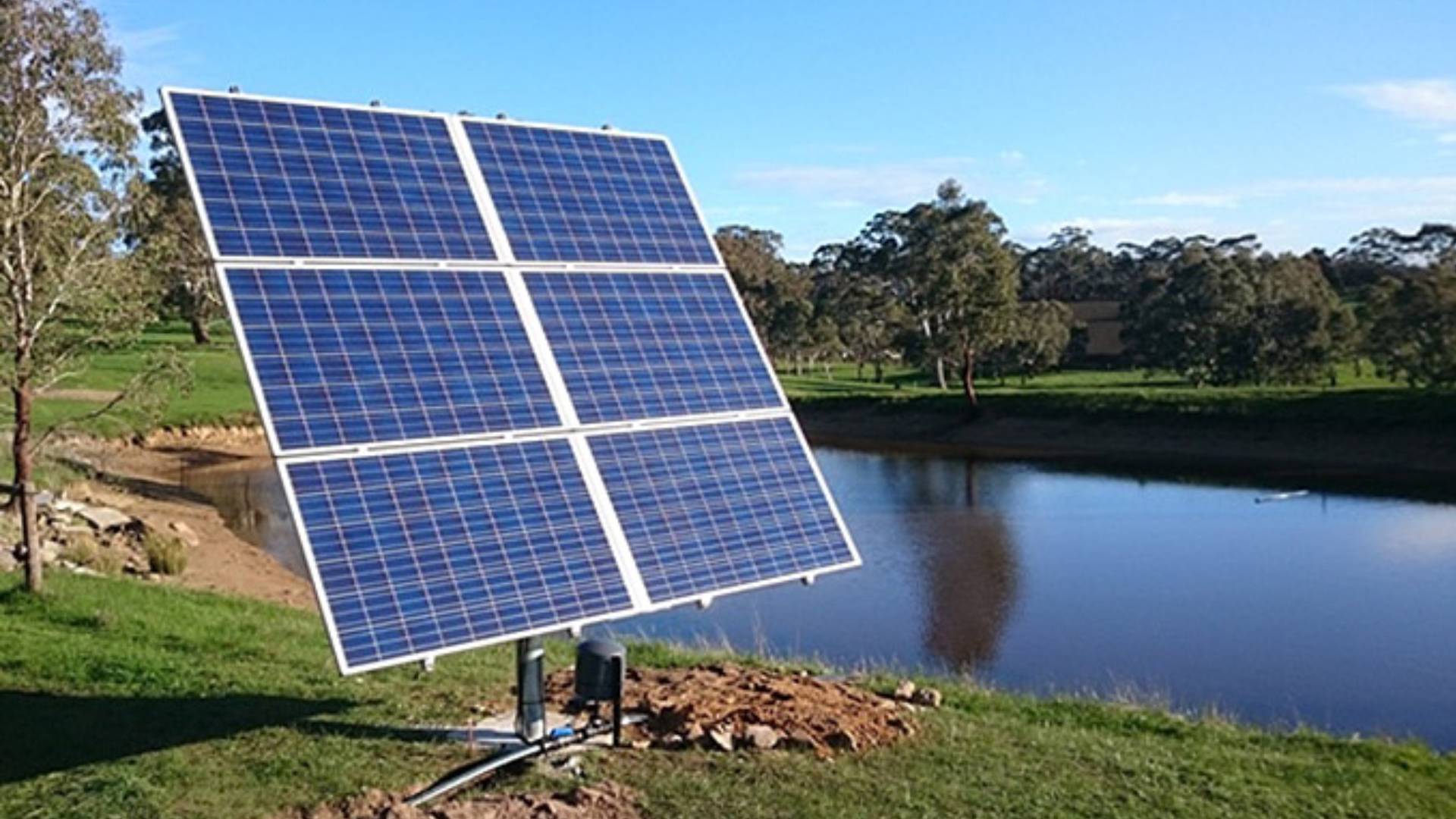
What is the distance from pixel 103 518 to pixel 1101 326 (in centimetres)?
8809

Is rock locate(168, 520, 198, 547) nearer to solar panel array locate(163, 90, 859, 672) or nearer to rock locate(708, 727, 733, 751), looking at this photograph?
solar panel array locate(163, 90, 859, 672)

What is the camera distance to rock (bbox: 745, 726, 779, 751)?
9.97 meters

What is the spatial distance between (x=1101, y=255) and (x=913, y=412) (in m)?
72.4

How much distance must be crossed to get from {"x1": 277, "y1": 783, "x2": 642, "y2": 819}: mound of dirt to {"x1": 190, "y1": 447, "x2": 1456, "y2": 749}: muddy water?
31.4 feet

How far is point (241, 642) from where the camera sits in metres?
14.2

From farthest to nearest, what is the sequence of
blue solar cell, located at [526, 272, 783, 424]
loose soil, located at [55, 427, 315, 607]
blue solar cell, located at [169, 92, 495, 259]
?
loose soil, located at [55, 427, 315, 607] < blue solar cell, located at [526, 272, 783, 424] < blue solar cell, located at [169, 92, 495, 259]

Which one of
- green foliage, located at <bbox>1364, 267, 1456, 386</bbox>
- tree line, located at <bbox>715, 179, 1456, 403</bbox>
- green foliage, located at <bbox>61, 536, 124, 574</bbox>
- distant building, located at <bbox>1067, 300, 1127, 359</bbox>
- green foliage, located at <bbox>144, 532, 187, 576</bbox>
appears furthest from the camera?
distant building, located at <bbox>1067, 300, 1127, 359</bbox>

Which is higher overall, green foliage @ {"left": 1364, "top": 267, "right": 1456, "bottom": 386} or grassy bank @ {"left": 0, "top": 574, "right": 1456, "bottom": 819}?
green foliage @ {"left": 1364, "top": 267, "right": 1456, "bottom": 386}

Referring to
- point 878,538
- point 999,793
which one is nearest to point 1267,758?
point 999,793

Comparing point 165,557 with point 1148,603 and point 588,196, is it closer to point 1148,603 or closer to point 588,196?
point 588,196

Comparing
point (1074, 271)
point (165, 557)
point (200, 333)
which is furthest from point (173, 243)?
Result: point (1074, 271)

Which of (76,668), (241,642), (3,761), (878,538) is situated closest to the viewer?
(3,761)

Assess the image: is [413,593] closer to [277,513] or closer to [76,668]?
[76,668]

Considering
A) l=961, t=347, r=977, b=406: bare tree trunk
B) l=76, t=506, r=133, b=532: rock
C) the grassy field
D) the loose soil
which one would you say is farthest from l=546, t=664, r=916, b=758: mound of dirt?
l=961, t=347, r=977, b=406: bare tree trunk
